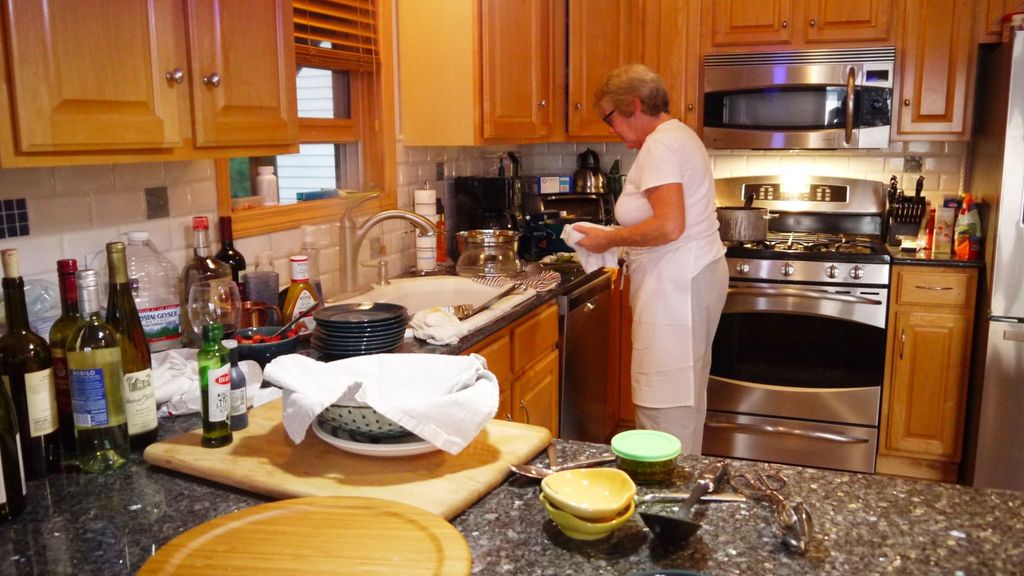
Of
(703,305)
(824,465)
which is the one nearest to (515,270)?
(703,305)

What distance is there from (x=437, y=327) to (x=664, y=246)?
98 cm

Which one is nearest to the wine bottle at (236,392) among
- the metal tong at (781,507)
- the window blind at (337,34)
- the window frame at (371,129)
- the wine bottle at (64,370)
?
the wine bottle at (64,370)

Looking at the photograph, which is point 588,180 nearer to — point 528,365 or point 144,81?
point 528,365

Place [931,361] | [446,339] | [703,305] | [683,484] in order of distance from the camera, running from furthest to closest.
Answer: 1. [931,361]
2. [703,305]
3. [446,339]
4. [683,484]

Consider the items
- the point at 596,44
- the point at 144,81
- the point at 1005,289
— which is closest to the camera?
the point at 144,81

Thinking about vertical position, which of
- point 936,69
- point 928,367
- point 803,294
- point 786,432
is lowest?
point 786,432

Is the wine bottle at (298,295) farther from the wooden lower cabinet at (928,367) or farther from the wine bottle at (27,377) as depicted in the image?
the wooden lower cabinet at (928,367)

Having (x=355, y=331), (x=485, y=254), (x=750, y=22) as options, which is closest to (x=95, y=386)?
(x=355, y=331)

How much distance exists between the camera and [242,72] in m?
1.80

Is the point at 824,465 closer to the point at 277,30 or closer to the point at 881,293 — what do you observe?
the point at 881,293

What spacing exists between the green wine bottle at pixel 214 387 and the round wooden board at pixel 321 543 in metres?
0.32

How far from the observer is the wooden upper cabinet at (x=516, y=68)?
10.9ft

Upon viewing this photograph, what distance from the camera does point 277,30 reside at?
6.21 feet

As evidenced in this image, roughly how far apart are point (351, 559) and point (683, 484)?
52 centimetres
